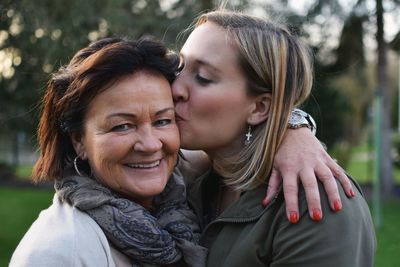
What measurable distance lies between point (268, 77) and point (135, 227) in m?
0.78

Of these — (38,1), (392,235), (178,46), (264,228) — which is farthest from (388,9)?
(264,228)

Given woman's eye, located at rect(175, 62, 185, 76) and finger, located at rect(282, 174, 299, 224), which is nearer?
finger, located at rect(282, 174, 299, 224)

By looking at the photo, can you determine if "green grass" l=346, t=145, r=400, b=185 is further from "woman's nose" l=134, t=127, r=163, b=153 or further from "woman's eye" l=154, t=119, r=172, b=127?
"woman's nose" l=134, t=127, r=163, b=153

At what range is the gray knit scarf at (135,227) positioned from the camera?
80.9 inches

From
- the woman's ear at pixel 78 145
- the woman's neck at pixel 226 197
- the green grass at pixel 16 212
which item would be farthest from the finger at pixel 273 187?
the green grass at pixel 16 212

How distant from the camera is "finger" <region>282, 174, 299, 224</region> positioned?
6.49 feet

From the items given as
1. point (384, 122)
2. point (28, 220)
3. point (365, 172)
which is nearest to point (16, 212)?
point (28, 220)

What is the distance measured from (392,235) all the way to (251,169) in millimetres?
7345

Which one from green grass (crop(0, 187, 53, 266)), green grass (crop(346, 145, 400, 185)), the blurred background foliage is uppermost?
the blurred background foliage

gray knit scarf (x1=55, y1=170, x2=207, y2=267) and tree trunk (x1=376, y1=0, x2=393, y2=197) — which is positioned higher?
gray knit scarf (x1=55, y1=170, x2=207, y2=267)

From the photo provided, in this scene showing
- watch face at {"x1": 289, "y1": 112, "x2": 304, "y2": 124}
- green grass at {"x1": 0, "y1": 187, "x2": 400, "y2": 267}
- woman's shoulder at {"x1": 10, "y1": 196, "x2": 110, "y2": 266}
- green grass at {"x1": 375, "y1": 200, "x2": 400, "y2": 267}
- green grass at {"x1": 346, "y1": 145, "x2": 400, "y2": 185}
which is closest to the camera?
woman's shoulder at {"x1": 10, "y1": 196, "x2": 110, "y2": 266}

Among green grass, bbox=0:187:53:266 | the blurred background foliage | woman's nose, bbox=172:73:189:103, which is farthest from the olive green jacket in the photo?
green grass, bbox=0:187:53:266

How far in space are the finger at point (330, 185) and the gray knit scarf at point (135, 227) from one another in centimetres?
55

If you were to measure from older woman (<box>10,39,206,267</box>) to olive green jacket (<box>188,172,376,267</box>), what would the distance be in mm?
145
